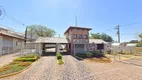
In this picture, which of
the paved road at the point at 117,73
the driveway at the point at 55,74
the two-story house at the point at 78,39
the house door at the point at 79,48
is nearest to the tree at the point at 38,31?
the two-story house at the point at 78,39

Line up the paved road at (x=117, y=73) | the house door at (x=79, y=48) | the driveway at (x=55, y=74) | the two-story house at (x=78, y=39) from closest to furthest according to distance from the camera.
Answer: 1. the driveway at (x=55, y=74)
2. the paved road at (x=117, y=73)
3. the two-story house at (x=78, y=39)
4. the house door at (x=79, y=48)

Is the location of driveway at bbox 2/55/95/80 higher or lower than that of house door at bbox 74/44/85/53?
lower

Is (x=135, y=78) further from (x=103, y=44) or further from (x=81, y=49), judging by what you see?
(x=103, y=44)

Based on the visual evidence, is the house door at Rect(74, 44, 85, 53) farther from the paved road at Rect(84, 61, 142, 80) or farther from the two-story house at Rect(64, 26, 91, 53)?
the paved road at Rect(84, 61, 142, 80)

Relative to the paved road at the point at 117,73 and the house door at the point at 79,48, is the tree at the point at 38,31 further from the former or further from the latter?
the paved road at the point at 117,73

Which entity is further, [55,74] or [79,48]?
[79,48]

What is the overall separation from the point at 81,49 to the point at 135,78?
555 inches

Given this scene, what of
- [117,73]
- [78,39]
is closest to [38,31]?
[78,39]

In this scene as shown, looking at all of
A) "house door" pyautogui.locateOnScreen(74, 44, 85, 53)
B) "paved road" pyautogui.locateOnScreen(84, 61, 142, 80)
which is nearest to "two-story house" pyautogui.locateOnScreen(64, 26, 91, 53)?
"house door" pyautogui.locateOnScreen(74, 44, 85, 53)

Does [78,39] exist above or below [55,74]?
above

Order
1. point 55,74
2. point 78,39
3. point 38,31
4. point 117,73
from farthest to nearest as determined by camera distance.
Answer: point 38,31, point 78,39, point 117,73, point 55,74

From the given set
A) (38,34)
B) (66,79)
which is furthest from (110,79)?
(38,34)

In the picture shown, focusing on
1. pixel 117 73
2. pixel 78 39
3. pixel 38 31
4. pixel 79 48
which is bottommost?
pixel 117 73

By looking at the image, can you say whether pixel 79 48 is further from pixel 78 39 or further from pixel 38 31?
pixel 38 31
